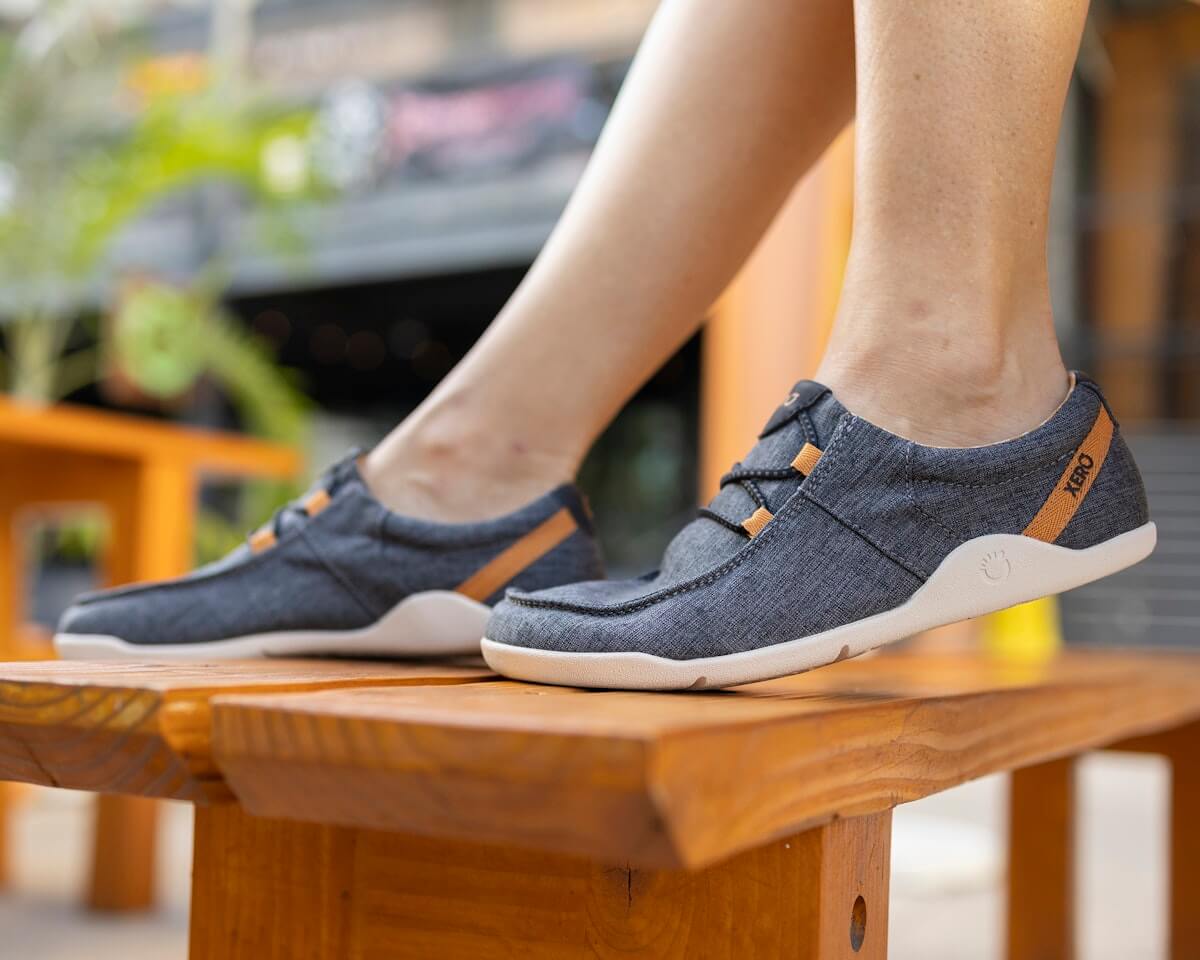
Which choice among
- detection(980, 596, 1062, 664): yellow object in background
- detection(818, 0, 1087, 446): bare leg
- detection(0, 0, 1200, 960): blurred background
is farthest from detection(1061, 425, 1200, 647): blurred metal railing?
detection(818, 0, 1087, 446): bare leg

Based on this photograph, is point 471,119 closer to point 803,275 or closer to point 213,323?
point 213,323

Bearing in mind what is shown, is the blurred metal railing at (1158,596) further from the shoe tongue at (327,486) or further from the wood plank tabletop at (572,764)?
the wood plank tabletop at (572,764)

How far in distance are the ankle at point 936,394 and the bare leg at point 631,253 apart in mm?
171

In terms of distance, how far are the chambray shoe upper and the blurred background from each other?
39.1 inches

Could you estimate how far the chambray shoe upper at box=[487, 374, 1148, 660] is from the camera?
500 millimetres

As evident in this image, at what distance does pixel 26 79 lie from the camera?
270 centimetres

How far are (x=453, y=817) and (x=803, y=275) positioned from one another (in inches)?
75.2

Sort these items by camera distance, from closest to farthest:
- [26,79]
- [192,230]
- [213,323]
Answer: [26,79] < [213,323] < [192,230]

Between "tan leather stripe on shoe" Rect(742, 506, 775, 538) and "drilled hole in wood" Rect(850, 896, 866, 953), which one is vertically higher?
"tan leather stripe on shoe" Rect(742, 506, 775, 538)

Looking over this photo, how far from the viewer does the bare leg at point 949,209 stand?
532mm

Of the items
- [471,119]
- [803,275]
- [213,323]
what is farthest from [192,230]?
[803,275]

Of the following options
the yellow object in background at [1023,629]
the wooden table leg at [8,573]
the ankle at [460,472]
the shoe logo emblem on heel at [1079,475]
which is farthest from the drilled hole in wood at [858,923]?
the yellow object in background at [1023,629]

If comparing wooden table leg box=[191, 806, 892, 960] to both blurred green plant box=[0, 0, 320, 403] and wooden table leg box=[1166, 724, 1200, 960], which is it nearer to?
wooden table leg box=[1166, 724, 1200, 960]

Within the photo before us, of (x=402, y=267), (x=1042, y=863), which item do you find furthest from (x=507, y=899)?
(x=402, y=267)
